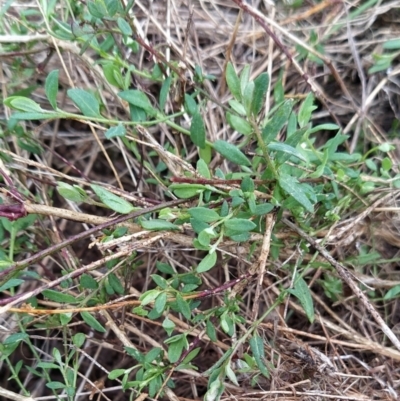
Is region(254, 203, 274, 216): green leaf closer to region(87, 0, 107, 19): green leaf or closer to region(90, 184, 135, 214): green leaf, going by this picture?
region(90, 184, 135, 214): green leaf

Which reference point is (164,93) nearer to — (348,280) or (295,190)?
(295,190)

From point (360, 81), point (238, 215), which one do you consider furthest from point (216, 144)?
point (360, 81)

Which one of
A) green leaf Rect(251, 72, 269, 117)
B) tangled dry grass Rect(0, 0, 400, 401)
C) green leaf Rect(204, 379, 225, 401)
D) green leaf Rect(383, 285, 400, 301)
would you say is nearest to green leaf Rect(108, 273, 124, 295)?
tangled dry grass Rect(0, 0, 400, 401)

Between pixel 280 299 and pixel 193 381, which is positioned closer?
pixel 280 299

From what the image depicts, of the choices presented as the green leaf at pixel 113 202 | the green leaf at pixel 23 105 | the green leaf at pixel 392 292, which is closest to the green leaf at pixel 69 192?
the green leaf at pixel 113 202

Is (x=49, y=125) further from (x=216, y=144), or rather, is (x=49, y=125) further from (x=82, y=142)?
(x=216, y=144)
